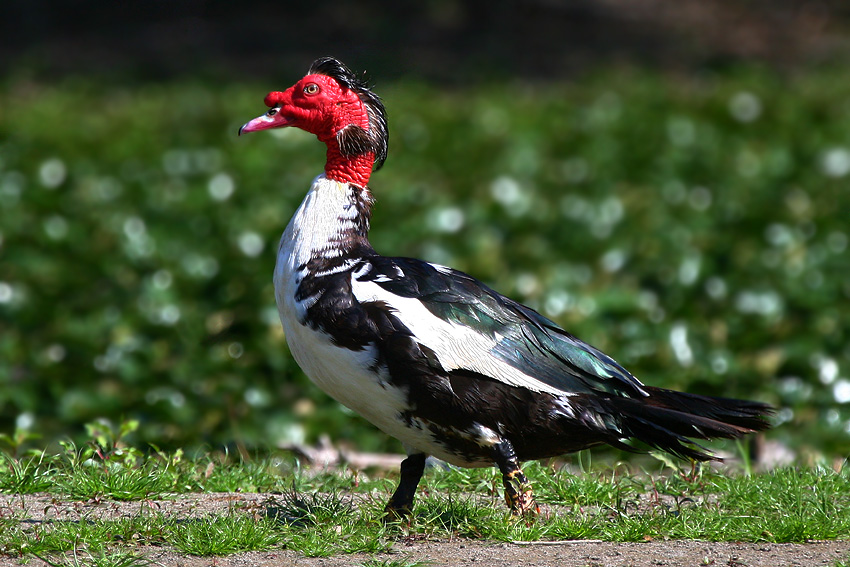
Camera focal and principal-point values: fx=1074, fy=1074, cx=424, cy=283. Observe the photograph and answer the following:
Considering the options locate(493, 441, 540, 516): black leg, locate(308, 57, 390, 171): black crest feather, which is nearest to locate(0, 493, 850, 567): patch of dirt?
locate(493, 441, 540, 516): black leg

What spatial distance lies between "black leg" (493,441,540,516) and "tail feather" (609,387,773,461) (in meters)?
0.37

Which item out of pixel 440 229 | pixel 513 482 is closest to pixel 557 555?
pixel 513 482

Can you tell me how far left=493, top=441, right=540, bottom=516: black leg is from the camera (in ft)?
11.6

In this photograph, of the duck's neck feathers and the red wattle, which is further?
the red wattle

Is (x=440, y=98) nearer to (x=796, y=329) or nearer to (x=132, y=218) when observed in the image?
(x=132, y=218)

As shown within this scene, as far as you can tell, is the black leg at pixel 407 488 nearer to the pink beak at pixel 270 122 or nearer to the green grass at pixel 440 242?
the pink beak at pixel 270 122

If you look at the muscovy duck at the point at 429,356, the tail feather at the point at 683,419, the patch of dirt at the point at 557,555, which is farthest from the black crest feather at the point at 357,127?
the patch of dirt at the point at 557,555

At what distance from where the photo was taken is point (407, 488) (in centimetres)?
370

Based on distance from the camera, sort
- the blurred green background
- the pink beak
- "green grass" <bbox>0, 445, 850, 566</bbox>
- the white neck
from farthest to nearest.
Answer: the blurred green background < the pink beak < the white neck < "green grass" <bbox>0, 445, 850, 566</bbox>

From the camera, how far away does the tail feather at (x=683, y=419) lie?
3619mm

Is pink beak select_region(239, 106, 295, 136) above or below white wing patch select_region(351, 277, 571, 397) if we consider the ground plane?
above

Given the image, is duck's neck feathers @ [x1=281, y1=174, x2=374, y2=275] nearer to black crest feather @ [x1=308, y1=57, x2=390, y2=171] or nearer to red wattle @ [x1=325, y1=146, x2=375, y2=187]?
red wattle @ [x1=325, y1=146, x2=375, y2=187]

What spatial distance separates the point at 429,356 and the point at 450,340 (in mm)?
93

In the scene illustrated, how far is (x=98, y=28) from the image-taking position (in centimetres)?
1385
